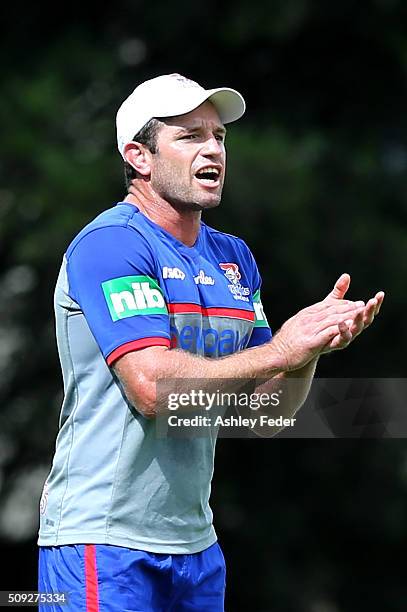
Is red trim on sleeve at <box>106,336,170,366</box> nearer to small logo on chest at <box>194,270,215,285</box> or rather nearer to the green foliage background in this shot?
small logo on chest at <box>194,270,215,285</box>

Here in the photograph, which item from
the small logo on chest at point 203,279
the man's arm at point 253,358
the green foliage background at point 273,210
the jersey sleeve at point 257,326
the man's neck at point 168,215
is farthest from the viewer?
the green foliage background at point 273,210

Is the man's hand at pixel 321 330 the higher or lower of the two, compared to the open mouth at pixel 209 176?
lower

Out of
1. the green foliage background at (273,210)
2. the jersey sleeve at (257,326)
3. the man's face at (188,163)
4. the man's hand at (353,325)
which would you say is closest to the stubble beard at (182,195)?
the man's face at (188,163)

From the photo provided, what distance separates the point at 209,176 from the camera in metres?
3.97

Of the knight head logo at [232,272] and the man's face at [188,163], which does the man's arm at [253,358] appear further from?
the man's face at [188,163]

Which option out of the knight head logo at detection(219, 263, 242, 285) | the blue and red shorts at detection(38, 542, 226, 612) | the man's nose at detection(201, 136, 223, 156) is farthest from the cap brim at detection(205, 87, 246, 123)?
the blue and red shorts at detection(38, 542, 226, 612)

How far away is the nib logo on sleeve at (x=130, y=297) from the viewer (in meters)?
3.59

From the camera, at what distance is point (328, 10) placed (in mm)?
10812

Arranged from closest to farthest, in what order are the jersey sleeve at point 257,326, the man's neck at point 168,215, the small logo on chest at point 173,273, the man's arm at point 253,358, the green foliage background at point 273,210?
the man's arm at point 253,358 < the small logo on chest at point 173,273 < the man's neck at point 168,215 < the jersey sleeve at point 257,326 < the green foliage background at point 273,210

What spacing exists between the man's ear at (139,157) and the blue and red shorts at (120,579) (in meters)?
1.11

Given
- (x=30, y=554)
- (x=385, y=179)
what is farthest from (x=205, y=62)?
(x=30, y=554)

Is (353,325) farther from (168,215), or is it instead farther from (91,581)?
(91,581)

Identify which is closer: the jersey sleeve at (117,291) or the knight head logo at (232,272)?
the jersey sleeve at (117,291)

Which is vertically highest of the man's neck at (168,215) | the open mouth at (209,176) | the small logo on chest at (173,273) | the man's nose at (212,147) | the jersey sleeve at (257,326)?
the man's nose at (212,147)
